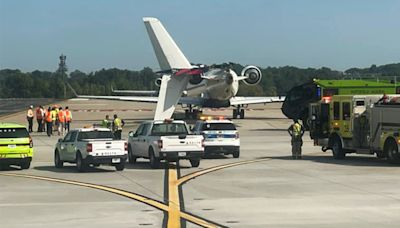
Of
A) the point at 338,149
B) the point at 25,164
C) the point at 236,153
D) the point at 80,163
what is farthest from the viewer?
the point at 236,153

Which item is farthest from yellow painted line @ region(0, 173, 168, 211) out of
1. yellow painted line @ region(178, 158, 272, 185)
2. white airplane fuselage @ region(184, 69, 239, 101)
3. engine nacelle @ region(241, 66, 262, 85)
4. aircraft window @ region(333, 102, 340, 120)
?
engine nacelle @ region(241, 66, 262, 85)

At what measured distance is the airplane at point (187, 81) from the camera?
50838mm

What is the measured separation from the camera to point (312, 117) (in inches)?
1187

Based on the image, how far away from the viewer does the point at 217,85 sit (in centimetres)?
5959

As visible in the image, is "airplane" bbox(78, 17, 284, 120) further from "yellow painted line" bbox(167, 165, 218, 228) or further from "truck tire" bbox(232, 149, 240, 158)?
"yellow painted line" bbox(167, 165, 218, 228)

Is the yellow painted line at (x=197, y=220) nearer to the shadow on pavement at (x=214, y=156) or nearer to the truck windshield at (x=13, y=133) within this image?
the truck windshield at (x=13, y=133)

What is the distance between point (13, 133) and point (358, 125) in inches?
507

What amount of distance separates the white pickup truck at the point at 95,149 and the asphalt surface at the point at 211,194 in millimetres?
482

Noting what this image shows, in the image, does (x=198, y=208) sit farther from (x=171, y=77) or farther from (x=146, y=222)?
(x=171, y=77)

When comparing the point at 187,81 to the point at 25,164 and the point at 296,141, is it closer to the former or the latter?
the point at 296,141

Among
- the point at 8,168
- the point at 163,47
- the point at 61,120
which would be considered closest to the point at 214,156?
the point at 8,168

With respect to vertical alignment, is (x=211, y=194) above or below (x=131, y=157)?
below

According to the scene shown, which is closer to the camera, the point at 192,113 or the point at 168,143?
the point at 168,143

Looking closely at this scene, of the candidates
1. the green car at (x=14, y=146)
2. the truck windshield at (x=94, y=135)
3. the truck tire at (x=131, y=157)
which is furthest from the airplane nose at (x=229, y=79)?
the green car at (x=14, y=146)
